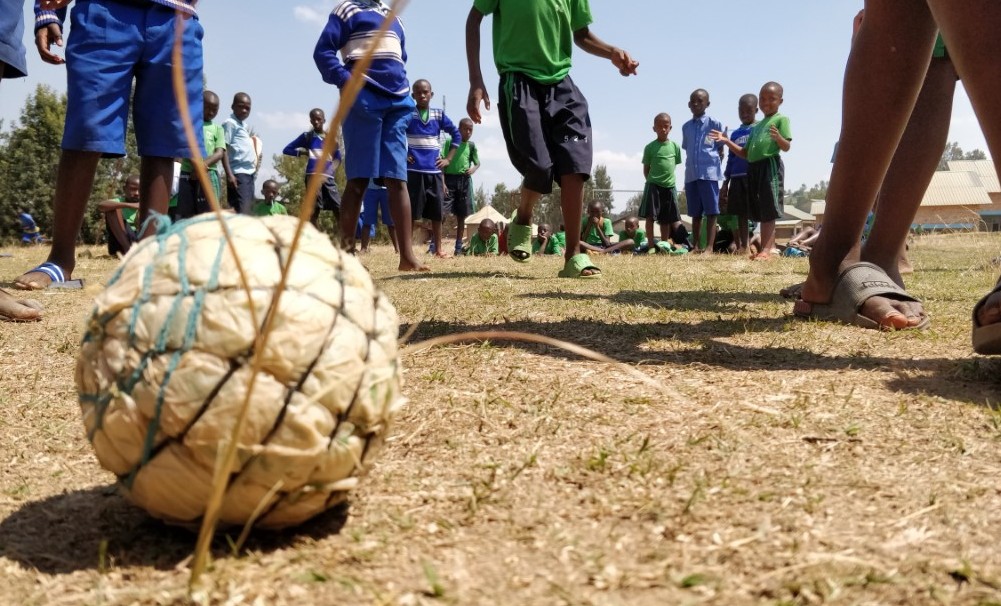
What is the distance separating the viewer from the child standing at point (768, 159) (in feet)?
31.1

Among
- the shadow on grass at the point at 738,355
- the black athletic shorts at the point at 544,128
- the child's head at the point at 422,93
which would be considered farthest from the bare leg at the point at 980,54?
the child's head at the point at 422,93

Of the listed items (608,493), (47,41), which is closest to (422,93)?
(47,41)

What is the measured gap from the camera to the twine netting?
1167 mm

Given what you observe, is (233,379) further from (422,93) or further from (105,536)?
(422,93)

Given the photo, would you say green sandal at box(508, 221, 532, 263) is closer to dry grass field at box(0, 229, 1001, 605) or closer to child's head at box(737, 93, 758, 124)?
dry grass field at box(0, 229, 1001, 605)

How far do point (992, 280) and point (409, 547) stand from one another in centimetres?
549

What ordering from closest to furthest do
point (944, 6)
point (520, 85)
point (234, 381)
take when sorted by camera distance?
point (234, 381)
point (944, 6)
point (520, 85)

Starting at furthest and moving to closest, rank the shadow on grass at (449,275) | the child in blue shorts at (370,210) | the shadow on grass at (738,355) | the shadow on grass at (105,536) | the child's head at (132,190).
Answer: the child's head at (132,190) < the child in blue shorts at (370,210) < the shadow on grass at (449,275) < the shadow on grass at (738,355) < the shadow on grass at (105,536)

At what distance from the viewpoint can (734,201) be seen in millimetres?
10250

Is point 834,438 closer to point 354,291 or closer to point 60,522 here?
point 354,291

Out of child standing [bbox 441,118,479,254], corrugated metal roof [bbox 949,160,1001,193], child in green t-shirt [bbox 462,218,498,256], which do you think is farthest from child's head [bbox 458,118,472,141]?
corrugated metal roof [bbox 949,160,1001,193]

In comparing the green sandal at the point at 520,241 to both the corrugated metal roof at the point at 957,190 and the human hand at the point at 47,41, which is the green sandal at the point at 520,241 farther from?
the corrugated metal roof at the point at 957,190

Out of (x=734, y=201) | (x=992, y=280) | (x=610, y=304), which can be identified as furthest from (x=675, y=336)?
(x=734, y=201)

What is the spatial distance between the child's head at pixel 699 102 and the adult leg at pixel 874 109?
29.4 ft
